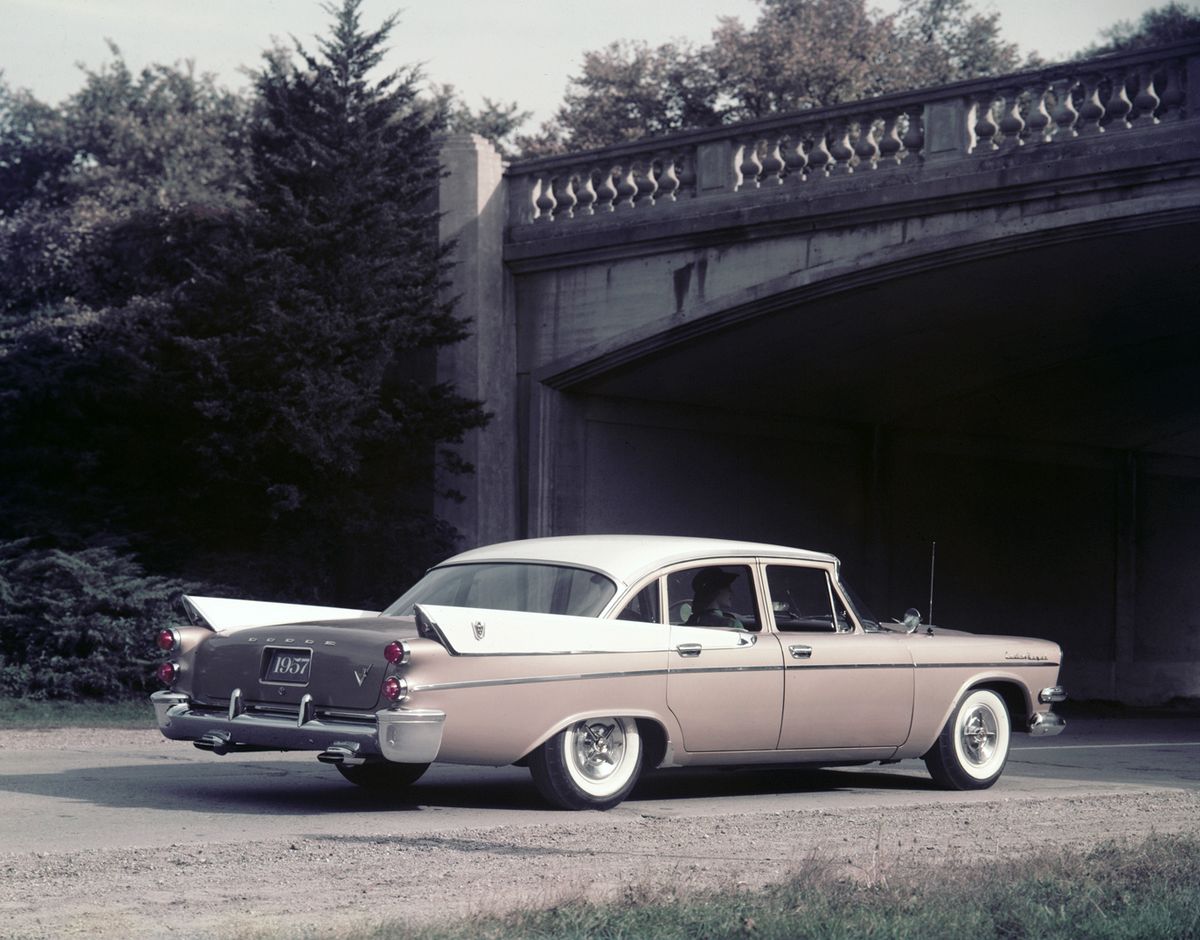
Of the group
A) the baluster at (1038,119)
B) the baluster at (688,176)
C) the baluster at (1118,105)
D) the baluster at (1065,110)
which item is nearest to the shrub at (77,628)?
the baluster at (688,176)

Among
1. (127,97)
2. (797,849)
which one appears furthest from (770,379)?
(127,97)

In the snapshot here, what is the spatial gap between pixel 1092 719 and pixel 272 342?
1203 cm

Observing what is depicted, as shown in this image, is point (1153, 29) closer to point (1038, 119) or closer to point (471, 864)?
point (1038, 119)

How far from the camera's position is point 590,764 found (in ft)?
29.2

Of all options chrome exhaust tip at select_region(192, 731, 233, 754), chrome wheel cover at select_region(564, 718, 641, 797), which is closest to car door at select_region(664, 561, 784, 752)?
chrome wheel cover at select_region(564, 718, 641, 797)

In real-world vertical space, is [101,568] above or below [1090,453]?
below

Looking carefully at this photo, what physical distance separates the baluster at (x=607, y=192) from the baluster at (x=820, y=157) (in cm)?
257

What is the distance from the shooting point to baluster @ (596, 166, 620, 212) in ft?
68.2

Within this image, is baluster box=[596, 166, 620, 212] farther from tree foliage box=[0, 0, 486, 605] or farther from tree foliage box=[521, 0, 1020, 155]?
tree foliage box=[521, 0, 1020, 155]

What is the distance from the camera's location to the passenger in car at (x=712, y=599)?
376 inches

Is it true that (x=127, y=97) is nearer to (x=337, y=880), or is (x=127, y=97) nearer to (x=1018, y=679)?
(x=1018, y=679)

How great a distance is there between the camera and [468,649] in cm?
827

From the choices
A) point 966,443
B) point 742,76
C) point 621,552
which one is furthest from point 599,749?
point 742,76

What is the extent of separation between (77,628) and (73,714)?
1333 millimetres
